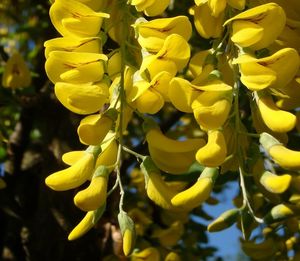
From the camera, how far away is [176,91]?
35.0 inches

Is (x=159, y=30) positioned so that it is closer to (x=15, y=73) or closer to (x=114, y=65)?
(x=114, y=65)

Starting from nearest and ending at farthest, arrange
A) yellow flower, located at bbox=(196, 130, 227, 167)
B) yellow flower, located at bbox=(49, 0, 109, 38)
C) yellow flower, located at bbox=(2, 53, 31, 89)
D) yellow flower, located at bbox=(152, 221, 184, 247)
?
yellow flower, located at bbox=(196, 130, 227, 167), yellow flower, located at bbox=(49, 0, 109, 38), yellow flower, located at bbox=(2, 53, 31, 89), yellow flower, located at bbox=(152, 221, 184, 247)

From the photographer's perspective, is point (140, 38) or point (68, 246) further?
point (68, 246)

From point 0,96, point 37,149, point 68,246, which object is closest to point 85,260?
point 68,246

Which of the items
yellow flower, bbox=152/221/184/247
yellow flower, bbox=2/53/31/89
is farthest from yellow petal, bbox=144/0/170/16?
yellow flower, bbox=152/221/184/247

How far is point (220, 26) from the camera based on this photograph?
103 cm

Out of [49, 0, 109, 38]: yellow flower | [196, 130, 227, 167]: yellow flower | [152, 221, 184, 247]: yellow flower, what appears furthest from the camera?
[152, 221, 184, 247]: yellow flower

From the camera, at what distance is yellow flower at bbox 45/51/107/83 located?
3.11ft

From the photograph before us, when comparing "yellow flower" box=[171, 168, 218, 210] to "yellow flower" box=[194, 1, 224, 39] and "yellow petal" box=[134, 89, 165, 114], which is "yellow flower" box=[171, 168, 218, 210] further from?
"yellow flower" box=[194, 1, 224, 39]

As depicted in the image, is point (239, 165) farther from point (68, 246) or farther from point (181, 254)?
point (181, 254)

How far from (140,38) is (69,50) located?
0.10 metres

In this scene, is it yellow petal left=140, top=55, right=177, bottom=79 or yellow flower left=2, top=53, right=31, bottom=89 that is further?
yellow flower left=2, top=53, right=31, bottom=89

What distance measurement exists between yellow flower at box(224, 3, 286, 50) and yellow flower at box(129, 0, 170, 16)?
102mm

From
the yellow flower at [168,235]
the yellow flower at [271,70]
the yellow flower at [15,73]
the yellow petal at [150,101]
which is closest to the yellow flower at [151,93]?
the yellow petal at [150,101]
